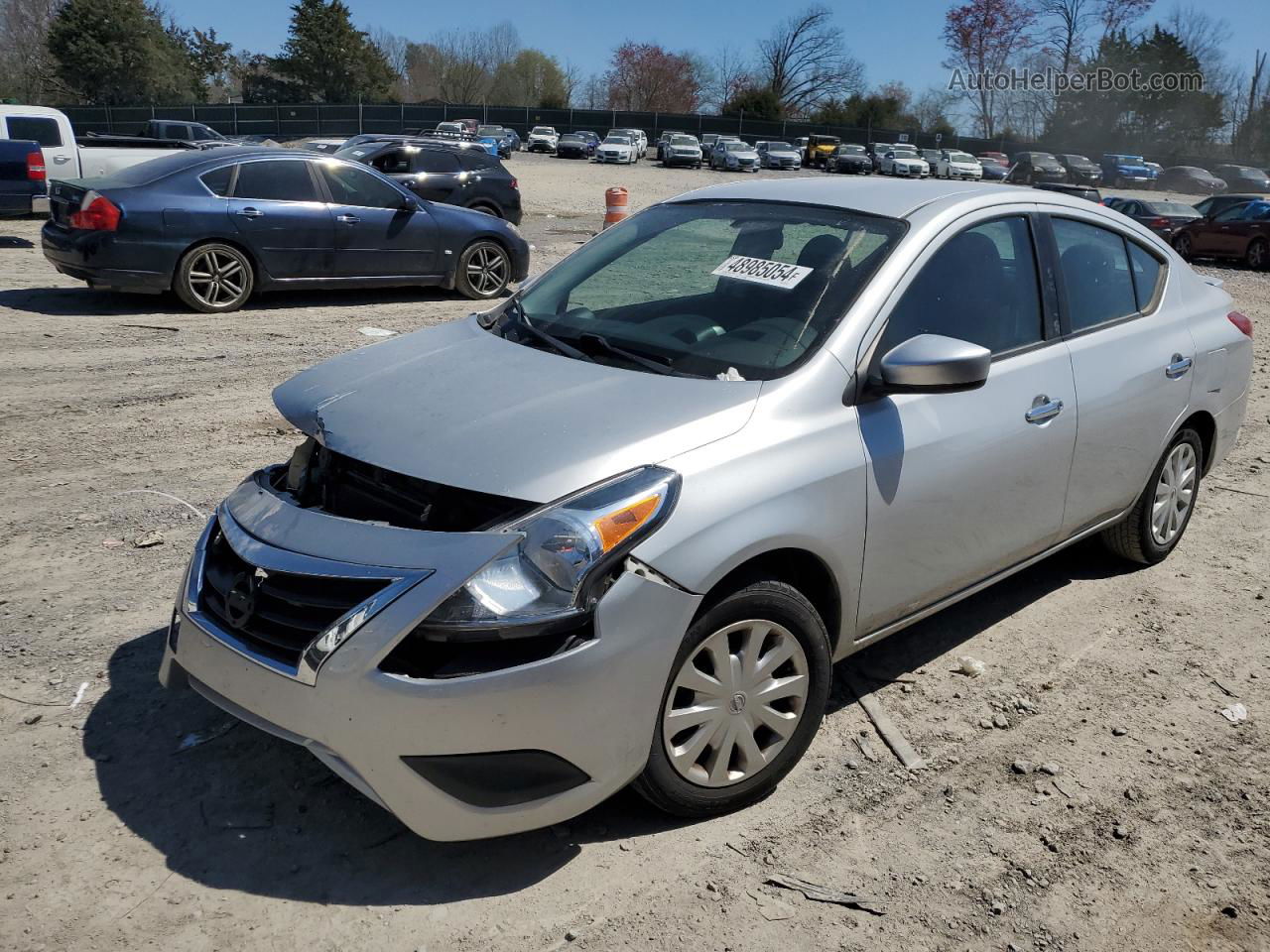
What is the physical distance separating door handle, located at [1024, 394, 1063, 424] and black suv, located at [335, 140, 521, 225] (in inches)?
556

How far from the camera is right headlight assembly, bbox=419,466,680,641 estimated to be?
2662 millimetres

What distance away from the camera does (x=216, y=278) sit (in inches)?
406

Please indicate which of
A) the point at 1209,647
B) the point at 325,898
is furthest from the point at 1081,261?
the point at 325,898

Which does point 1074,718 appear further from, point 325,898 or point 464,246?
point 464,246

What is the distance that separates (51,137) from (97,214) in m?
9.76

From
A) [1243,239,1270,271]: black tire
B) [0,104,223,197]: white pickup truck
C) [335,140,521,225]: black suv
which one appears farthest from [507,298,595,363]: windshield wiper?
[1243,239,1270,271]: black tire

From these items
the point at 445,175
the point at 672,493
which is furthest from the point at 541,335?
the point at 445,175

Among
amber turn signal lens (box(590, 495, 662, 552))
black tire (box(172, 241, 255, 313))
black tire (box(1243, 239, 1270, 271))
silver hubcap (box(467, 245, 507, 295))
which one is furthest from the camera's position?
black tire (box(1243, 239, 1270, 271))

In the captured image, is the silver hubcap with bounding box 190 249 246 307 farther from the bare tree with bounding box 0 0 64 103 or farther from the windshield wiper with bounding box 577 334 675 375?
the bare tree with bounding box 0 0 64 103

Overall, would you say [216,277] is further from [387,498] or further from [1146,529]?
[1146,529]

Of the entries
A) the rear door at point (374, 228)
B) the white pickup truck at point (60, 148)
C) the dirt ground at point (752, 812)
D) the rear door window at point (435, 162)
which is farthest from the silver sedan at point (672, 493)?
the white pickup truck at point (60, 148)

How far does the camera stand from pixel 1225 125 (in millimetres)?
82438

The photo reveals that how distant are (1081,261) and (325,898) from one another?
365 centimetres

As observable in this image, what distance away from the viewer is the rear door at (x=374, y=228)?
11047 mm
